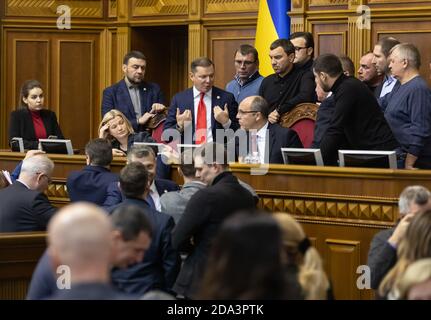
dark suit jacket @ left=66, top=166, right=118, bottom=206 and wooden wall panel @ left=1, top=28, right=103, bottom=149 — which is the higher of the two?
wooden wall panel @ left=1, top=28, right=103, bottom=149

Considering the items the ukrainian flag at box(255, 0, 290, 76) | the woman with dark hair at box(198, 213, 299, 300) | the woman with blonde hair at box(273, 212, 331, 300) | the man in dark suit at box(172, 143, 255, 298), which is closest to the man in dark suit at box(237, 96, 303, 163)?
the man in dark suit at box(172, 143, 255, 298)

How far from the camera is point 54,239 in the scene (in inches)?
111

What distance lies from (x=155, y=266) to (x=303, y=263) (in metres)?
1.35

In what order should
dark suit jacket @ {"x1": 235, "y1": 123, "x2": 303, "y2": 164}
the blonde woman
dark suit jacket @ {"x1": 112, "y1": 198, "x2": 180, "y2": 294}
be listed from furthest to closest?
dark suit jacket @ {"x1": 235, "y1": 123, "x2": 303, "y2": 164} < dark suit jacket @ {"x1": 112, "y1": 198, "x2": 180, "y2": 294} < the blonde woman

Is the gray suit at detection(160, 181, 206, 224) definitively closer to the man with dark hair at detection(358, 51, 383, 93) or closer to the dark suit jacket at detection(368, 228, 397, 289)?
the dark suit jacket at detection(368, 228, 397, 289)

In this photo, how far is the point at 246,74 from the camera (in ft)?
29.4

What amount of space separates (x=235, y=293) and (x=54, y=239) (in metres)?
0.52

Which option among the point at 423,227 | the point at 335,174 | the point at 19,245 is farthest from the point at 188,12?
the point at 423,227

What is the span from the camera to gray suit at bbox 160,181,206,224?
19.8 feet

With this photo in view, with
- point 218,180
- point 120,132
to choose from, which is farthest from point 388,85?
point 218,180

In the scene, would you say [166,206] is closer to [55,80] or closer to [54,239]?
[54,239]

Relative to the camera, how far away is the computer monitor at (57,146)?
28.0 ft

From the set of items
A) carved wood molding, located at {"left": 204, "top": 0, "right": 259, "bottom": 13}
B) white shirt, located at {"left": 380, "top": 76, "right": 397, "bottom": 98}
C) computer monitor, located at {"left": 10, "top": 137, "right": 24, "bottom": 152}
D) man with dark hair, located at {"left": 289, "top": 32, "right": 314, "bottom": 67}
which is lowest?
computer monitor, located at {"left": 10, "top": 137, "right": 24, "bottom": 152}

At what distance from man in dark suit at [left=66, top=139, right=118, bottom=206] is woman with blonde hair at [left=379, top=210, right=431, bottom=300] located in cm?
308
